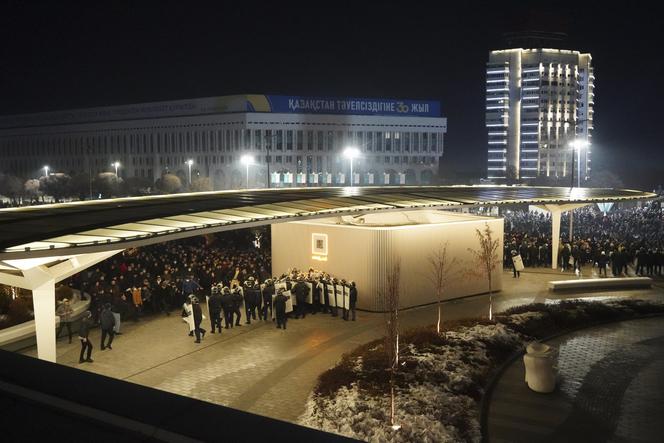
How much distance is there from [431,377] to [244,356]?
17.2ft

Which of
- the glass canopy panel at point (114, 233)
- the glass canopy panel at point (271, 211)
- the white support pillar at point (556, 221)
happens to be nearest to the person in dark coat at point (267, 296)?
the glass canopy panel at point (271, 211)

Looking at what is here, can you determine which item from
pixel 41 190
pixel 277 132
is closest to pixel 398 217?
pixel 41 190

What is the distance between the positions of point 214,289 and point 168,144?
109051mm

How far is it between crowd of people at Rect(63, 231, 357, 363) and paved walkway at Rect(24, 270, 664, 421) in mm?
527

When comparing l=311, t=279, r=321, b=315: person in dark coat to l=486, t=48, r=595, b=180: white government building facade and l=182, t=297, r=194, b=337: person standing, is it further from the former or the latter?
l=486, t=48, r=595, b=180: white government building facade

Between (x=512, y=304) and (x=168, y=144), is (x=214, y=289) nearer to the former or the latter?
(x=512, y=304)

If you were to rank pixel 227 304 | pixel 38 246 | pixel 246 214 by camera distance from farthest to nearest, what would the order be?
pixel 227 304
pixel 246 214
pixel 38 246

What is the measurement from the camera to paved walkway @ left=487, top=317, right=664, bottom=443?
11344mm

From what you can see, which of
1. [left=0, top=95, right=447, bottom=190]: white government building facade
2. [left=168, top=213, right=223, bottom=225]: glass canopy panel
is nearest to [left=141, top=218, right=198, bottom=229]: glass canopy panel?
[left=168, top=213, right=223, bottom=225]: glass canopy panel

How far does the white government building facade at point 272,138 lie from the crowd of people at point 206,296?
263 ft

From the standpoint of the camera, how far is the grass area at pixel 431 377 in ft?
37.7

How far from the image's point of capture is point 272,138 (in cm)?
11356

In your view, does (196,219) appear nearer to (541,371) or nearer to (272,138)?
(541,371)

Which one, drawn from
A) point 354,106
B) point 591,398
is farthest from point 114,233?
point 354,106
